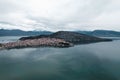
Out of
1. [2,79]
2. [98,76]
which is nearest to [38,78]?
[2,79]

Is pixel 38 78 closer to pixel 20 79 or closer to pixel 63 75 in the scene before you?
pixel 20 79

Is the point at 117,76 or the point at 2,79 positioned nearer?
the point at 2,79

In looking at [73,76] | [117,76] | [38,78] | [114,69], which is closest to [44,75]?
[38,78]

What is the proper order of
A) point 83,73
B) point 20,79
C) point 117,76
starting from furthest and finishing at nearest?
point 83,73 < point 117,76 < point 20,79

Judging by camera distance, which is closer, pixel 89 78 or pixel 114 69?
pixel 89 78

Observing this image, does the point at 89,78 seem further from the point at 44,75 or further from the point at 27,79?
the point at 27,79

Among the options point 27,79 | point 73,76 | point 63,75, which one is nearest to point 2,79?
point 27,79

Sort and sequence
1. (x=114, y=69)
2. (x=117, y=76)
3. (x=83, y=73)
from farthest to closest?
1. (x=114, y=69)
2. (x=83, y=73)
3. (x=117, y=76)

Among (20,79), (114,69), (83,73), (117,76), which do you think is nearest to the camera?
(20,79)
